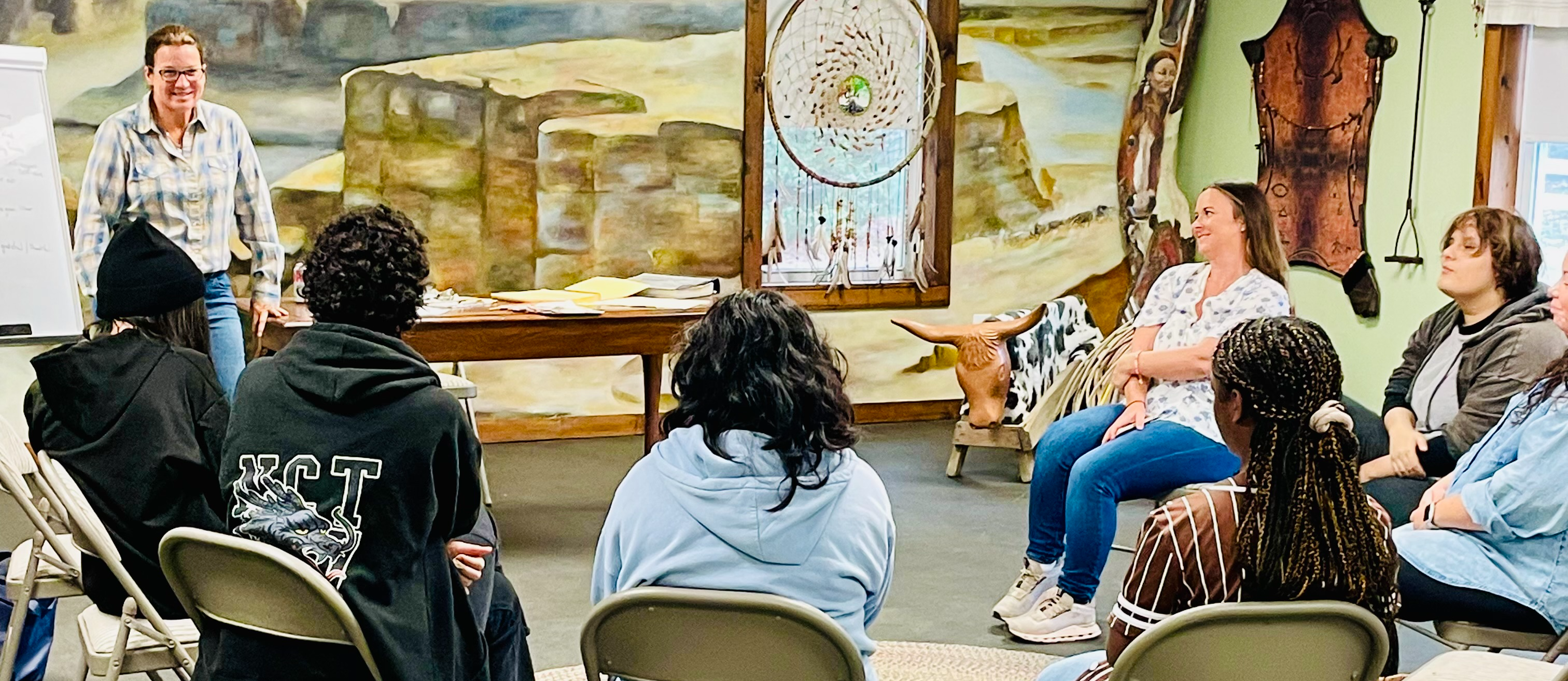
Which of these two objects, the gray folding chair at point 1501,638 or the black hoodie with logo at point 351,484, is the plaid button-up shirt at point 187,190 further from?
the gray folding chair at point 1501,638

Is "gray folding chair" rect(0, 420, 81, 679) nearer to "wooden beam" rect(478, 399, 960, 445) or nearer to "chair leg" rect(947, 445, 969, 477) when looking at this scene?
"wooden beam" rect(478, 399, 960, 445)

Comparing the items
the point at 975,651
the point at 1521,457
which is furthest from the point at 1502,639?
the point at 975,651

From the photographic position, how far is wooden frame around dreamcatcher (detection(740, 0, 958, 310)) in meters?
6.43

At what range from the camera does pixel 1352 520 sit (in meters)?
2.08

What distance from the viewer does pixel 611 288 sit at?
16.2 ft

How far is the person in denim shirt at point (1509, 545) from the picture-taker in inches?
111

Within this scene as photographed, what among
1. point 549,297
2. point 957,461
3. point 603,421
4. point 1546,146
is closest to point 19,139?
point 549,297

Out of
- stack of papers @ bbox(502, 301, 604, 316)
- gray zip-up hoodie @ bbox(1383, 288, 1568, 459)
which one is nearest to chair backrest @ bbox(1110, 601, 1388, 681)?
gray zip-up hoodie @ bbox(1383, 288, 1568, 459)

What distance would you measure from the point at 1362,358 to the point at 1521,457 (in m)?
3.50

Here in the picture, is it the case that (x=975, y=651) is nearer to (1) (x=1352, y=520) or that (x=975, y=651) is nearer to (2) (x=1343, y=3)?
(1) (x=1352, y=520)

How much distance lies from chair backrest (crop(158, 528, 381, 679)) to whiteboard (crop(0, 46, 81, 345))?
3.37 metres

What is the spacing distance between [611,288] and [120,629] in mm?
2494

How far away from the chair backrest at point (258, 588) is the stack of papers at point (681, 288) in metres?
2.75

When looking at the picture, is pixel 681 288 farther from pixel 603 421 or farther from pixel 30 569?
pixel 30 569
